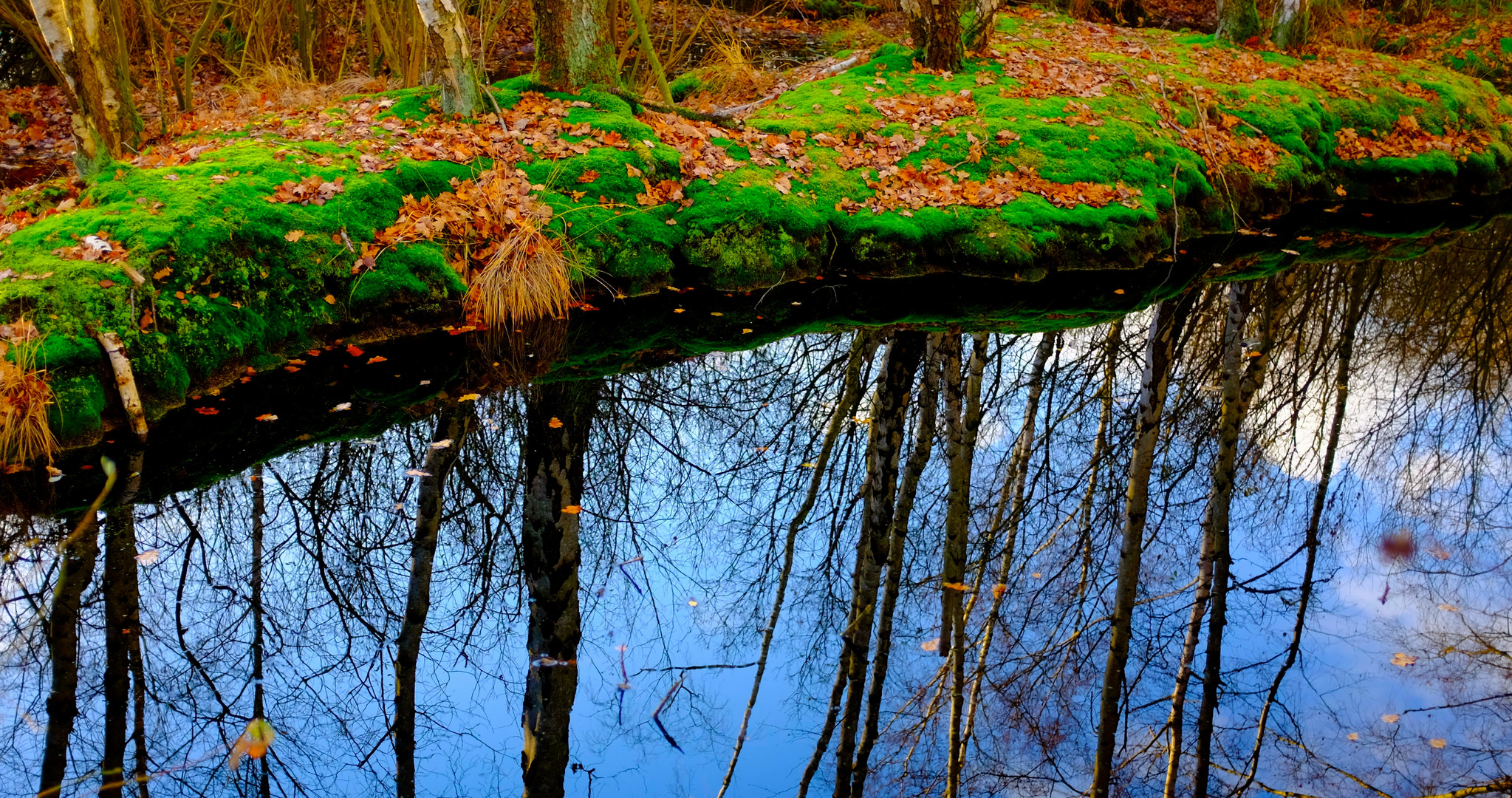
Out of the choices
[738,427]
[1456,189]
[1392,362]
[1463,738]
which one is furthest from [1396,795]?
[1456,189]

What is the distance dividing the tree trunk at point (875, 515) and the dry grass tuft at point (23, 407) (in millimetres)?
4109

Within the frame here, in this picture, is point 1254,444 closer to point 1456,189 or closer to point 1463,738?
point 1463,738

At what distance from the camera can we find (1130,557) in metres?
4.57

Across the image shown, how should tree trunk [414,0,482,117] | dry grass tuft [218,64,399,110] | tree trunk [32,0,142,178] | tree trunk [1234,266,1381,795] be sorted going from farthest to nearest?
dry grass tuft [218,64,399,110] → tree trunk [414,0,482,117] → tree trunk [32,0,142,178] → tree trunk [1234,266,1381,795]

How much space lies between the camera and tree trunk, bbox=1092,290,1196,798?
3.69 meters

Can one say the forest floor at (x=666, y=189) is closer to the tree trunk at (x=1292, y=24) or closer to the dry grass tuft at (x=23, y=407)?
the dry grass tuft at (x=23, y=407)

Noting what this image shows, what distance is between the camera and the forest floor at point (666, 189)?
5594 mm

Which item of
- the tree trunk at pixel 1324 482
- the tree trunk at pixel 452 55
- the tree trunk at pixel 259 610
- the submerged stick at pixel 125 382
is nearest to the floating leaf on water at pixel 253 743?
the tree trunk at pixel 259 610

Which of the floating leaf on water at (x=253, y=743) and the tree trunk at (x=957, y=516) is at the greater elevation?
the tree trunk at (x=957, y=516)

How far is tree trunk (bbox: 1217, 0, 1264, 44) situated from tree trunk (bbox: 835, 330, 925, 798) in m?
9.17

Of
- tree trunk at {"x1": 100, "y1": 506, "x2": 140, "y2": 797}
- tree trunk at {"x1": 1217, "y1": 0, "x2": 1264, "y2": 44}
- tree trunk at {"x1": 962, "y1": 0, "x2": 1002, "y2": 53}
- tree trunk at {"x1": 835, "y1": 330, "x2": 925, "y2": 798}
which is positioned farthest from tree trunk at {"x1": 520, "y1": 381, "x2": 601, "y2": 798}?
tree trunk at {"x1": 1217, "y1": 0, "x2": 1264, "y2": 44}

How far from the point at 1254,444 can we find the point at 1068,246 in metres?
2.49

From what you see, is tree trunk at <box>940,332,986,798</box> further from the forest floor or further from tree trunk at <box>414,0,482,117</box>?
tree trunk at <box>414,0,482,117</box>

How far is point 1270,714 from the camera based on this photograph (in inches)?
149
